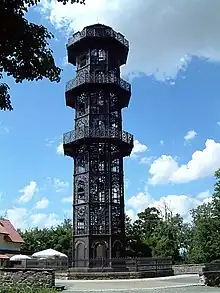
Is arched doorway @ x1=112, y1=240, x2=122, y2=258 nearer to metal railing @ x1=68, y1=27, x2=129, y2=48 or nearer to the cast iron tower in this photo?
the cast iron tower

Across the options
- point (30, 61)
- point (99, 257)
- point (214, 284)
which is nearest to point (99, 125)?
point (99, 257)

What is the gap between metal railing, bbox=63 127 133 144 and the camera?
34.8 m

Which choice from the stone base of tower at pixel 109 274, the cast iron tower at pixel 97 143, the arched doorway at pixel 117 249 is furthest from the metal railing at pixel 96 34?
the stone base of tower at pixel 109 274

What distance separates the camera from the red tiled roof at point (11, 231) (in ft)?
165

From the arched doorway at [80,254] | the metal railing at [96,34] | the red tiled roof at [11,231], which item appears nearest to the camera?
the arched doorway at [80,254]

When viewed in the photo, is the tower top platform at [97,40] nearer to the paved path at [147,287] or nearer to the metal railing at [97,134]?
the metal railing at [97,134]

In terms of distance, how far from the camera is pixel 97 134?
1372 inches

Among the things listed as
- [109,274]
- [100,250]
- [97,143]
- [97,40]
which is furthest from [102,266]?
[97,40]

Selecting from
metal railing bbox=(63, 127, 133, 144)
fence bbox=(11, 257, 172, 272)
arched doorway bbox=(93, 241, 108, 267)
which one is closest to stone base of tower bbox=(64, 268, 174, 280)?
fence bbox=(11, 257, 172, 272)

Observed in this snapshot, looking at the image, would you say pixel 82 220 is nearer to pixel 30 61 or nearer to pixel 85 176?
pixel 85 176

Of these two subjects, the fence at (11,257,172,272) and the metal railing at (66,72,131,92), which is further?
the metal railing at (66,72,131,92)

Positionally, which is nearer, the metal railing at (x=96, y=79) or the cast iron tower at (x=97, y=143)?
the cast iron tower at (x=97, y=143)

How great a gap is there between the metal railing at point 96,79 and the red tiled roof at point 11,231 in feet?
68.2

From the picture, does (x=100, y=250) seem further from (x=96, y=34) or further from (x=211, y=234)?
(x=96, y=34)
